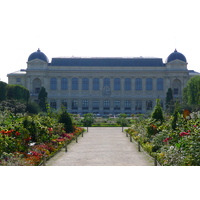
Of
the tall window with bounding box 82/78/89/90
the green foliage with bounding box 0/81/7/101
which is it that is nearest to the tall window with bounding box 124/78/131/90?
the tall window with bounding box 82/78/89/90

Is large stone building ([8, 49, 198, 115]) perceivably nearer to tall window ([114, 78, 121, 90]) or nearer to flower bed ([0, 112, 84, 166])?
tall window ([114, 78, 121, 90])

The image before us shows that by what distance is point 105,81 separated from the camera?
8606 centimetres

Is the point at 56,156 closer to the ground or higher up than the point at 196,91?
closer to the ground

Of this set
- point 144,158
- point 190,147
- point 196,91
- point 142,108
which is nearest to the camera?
point 190,147

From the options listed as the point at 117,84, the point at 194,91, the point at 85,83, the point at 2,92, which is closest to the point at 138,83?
the point at 117,84

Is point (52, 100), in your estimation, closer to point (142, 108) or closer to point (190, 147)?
point (142, 108)

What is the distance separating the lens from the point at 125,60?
86.6m

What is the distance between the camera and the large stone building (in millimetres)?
84188

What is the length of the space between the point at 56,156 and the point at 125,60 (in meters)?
71.8

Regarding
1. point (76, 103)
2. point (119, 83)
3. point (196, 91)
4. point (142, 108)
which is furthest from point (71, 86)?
point (196, 91)

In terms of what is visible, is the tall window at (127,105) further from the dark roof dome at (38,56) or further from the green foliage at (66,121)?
the green foliage at (66,121)

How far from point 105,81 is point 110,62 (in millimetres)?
4429

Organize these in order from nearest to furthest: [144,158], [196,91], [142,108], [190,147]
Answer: [190,147] → [144,158] → [196,91] → [142,108]

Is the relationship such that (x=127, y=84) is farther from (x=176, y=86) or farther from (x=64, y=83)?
(x=64, y=83)
